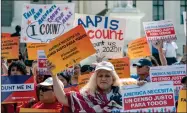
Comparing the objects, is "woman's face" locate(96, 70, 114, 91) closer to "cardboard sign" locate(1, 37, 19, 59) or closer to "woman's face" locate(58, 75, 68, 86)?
"woman's face" locate(58, 75, 68, 86)

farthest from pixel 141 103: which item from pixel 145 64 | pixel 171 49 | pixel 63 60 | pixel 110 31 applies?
pixel 171 49

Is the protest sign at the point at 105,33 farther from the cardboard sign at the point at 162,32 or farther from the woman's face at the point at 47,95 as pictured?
the woman's face at the point at 47,95

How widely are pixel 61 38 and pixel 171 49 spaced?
26.8 feet

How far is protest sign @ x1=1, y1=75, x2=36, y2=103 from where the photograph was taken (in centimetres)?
592

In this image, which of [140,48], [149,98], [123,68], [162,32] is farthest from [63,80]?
[140,48]

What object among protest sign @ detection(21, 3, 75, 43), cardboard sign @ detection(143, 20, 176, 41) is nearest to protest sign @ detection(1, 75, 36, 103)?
protest sign @ detection(21, 3, 75, 43)

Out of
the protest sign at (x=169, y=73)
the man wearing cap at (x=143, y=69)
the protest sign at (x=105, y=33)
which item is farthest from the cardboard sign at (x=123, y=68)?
the protest sign at (x=169, y=73)

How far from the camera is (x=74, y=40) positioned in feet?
17.5

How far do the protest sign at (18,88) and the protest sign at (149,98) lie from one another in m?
1.63

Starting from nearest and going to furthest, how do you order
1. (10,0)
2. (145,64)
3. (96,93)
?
1. (96,93)
2. (145,64)
3. (10,0)

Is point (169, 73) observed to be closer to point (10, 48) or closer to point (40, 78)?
point (40, 78)

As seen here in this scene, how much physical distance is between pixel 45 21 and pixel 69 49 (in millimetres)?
3199

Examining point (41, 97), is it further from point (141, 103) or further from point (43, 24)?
point (43, 24)

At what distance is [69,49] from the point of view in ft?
17.3
